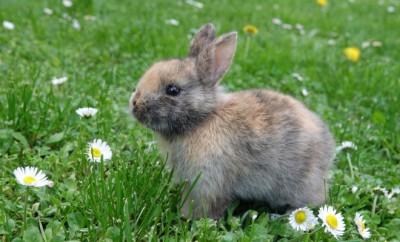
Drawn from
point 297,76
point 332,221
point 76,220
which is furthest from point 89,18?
point 332,221

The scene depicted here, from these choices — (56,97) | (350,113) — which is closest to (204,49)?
(56,97)

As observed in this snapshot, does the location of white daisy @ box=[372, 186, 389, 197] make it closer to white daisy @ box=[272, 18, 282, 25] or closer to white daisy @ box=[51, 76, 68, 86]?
white daisy @ box=[51, 76, 68, 86]

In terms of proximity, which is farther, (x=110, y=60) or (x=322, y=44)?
(x=322, y=44)

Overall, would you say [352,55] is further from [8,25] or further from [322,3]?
[8,25]

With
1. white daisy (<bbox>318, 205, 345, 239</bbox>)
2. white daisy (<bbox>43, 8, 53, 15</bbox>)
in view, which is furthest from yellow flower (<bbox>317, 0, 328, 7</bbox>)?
white daisy (<bbox>318, 205, 345, 239</bbox>)

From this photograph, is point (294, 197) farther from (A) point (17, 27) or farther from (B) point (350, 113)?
(A) point (17, 27)
